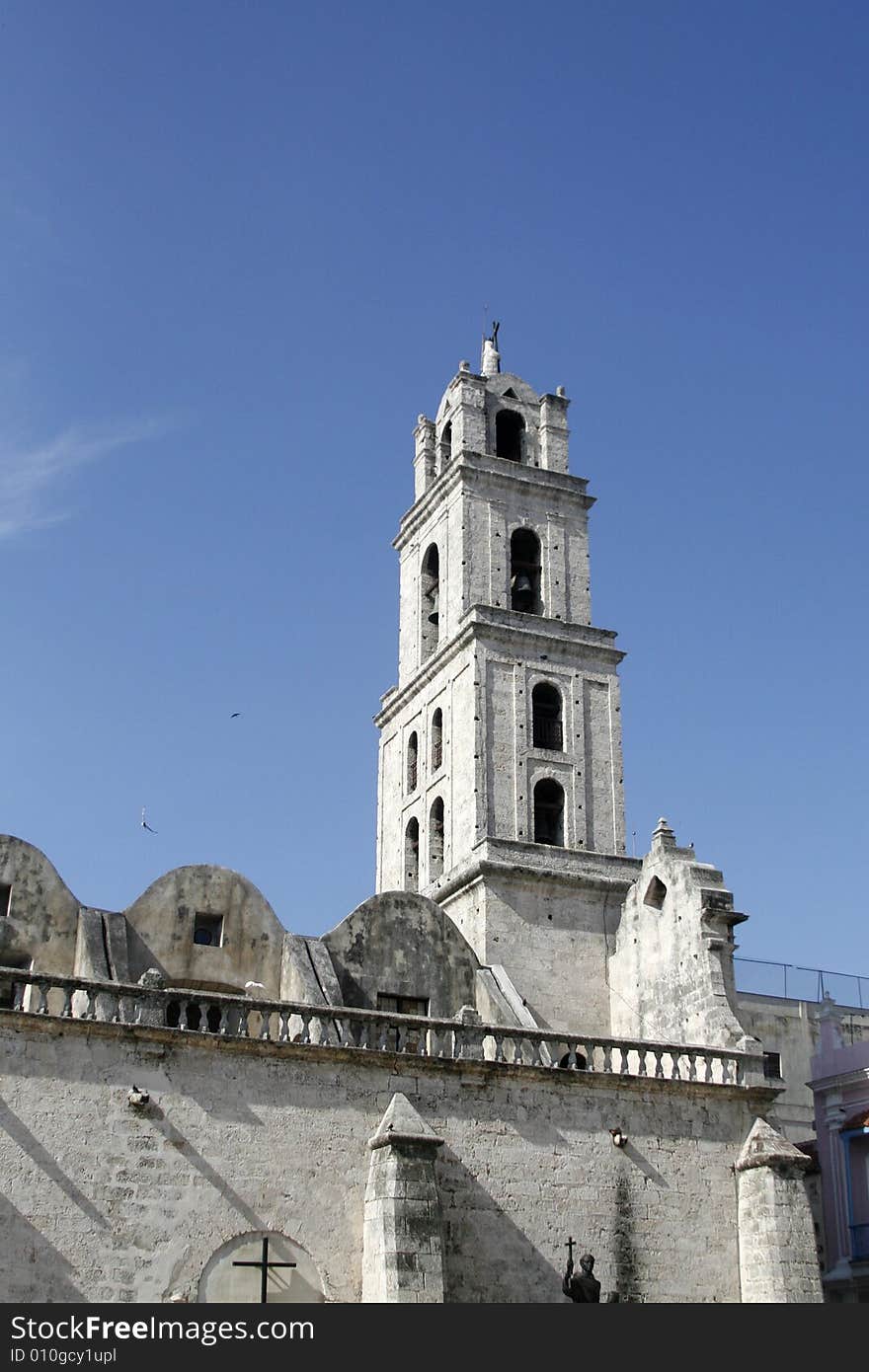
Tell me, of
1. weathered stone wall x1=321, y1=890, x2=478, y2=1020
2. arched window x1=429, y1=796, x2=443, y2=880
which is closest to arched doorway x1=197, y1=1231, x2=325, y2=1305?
weathered stone wall x1=321, y1=890, x2=478, y2=1020

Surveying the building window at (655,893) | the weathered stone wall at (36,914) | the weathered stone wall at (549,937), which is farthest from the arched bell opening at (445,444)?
the weathered stone wall at (36,914)

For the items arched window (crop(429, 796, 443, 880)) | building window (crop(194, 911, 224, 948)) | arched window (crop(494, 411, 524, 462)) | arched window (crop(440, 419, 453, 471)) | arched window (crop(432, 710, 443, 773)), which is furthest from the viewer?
arched window (crop(440, 419, 453, 471))

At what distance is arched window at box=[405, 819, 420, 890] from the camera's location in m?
36.1

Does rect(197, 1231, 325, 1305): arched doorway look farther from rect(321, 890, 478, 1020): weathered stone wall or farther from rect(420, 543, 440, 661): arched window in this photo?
rect(420, 543, 440, 661): arched window

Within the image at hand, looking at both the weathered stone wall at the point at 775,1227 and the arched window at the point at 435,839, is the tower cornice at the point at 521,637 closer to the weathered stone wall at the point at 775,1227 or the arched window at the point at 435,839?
the arched window at the point at 435,839

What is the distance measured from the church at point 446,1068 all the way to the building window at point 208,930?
0.09 meters

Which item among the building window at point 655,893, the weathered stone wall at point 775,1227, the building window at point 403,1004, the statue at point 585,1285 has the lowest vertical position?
the statue at point 585,1285

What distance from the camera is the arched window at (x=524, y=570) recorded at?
Result: 37125 mm

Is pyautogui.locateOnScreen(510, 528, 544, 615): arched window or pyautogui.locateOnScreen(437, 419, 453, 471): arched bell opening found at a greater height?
pyautogui.locateOnScreen(437, 419, 453, 471): arched bell opening

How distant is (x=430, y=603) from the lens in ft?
127

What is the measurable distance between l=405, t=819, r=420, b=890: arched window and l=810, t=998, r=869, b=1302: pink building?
10.0 m
